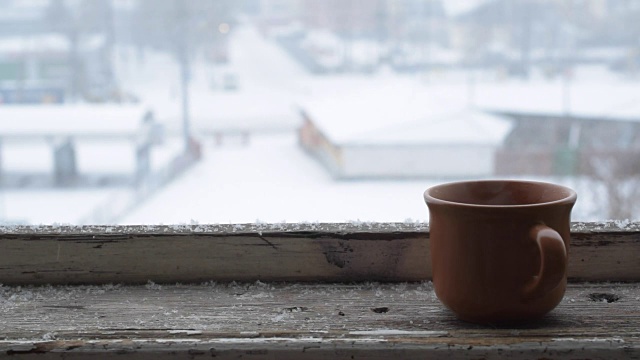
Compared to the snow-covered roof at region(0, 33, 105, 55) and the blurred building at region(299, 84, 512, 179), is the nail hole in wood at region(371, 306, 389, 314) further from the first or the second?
the snow-covered roof at region(0, 33, 105, 55)

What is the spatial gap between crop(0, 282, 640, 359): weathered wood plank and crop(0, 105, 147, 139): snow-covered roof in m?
0.52

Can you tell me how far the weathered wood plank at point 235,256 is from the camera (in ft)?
2.00

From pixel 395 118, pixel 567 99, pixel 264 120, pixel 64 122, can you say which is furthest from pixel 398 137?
pixel 64 122

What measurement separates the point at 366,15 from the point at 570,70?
0.36 m

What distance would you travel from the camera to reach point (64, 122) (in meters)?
1.10

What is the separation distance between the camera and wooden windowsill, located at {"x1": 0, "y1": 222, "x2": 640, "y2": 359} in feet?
1.57

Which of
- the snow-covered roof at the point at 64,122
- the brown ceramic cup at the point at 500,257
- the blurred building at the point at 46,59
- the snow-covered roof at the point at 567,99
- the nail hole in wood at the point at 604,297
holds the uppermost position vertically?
the blurred building at the point at 46,59

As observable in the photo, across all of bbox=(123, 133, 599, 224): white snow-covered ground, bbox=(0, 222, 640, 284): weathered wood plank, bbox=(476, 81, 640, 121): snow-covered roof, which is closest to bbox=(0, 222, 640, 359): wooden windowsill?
bbox=(0, 222, 640, 284): weathered wood plank

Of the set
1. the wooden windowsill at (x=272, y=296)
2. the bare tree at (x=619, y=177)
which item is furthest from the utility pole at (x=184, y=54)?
the bare tree at (x=619, y=177)

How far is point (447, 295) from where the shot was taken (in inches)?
20.3

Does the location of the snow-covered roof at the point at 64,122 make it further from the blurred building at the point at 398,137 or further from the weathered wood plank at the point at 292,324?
the weathered wood plank at the point at 292,324

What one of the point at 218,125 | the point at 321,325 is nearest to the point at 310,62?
the point at 218,125

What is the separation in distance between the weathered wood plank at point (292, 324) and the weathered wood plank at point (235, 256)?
11 mm

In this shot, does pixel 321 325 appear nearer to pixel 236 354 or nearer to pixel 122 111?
pixel 236 354
